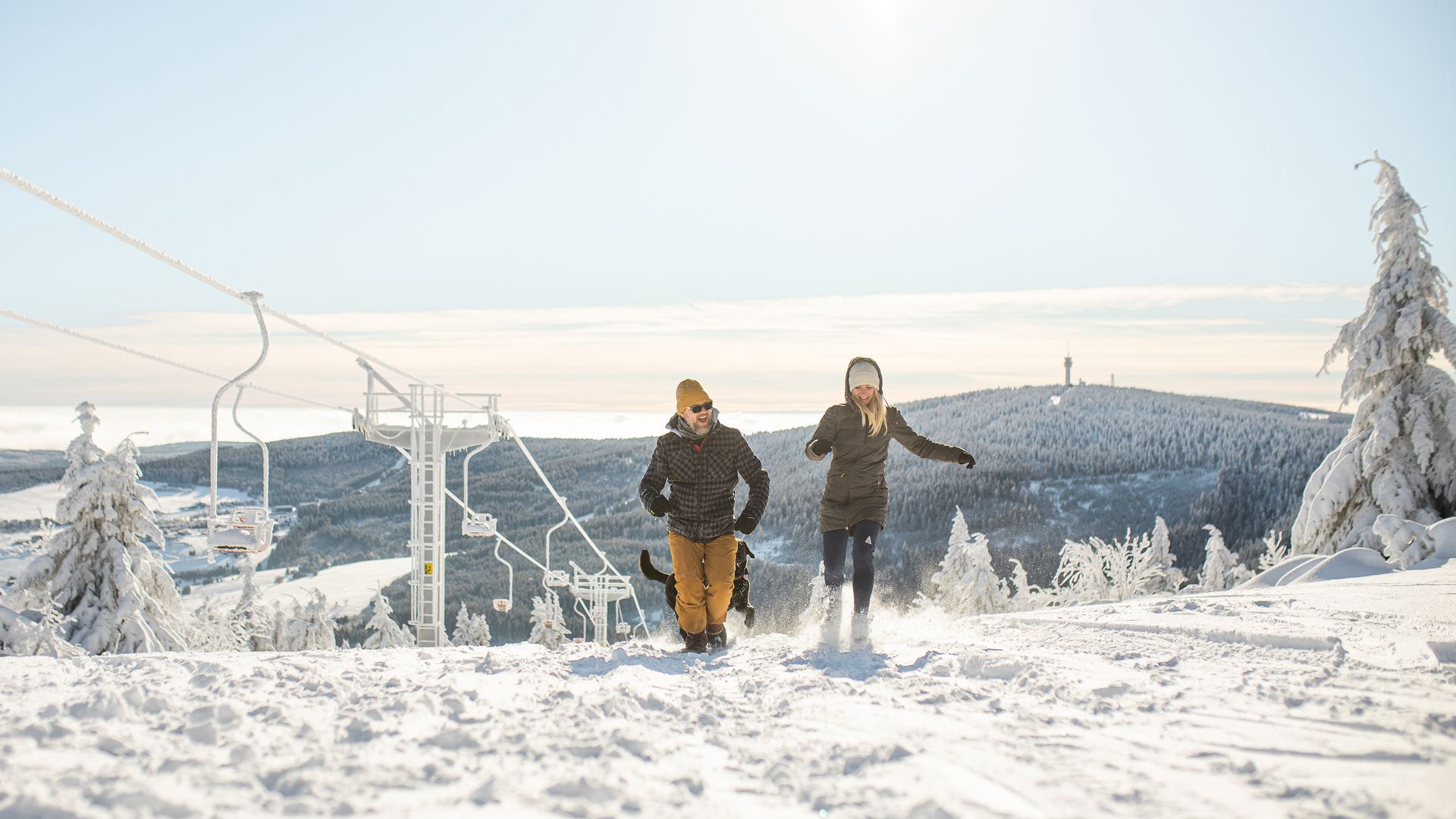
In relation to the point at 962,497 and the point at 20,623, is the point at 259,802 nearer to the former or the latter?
the point at 20,623

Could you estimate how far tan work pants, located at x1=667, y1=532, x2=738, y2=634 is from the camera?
21.8 feet

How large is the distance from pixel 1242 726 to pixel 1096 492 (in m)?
196

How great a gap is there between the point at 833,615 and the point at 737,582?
3.09 ft

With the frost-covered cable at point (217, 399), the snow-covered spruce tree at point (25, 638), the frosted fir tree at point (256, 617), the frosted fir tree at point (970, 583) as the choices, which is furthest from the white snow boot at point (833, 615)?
the frosted fir tree at point (256, 617)

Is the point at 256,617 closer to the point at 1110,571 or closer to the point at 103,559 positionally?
the point at 103,559

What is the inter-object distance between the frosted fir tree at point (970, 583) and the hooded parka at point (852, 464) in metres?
24.2

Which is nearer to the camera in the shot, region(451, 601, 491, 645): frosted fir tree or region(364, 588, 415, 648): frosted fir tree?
region(364, 588, 415, 648): frosted fir tree

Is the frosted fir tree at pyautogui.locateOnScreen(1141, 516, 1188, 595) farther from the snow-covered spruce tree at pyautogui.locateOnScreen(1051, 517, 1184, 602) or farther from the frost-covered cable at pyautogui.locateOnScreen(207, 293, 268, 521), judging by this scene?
the frost-covered cable at pyautogui.locateOnScreen(207, 293, 268, 521)

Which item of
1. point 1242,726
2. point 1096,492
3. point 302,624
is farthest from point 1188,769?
point 1096,492

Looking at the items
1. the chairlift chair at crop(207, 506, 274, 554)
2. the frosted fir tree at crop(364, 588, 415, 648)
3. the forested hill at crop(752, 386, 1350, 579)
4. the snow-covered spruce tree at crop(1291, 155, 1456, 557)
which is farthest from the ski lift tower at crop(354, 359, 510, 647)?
the forested hill at crop(752, 386, 1350, 579)

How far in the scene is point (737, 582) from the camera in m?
7.22

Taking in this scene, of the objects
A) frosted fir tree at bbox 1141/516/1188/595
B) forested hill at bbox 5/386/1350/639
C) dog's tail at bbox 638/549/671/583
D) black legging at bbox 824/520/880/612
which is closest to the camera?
black legging at bbox 824/520/880/612

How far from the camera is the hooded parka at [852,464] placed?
A: 6750 mm

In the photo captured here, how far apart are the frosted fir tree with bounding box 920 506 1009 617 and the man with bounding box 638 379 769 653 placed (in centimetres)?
2448
